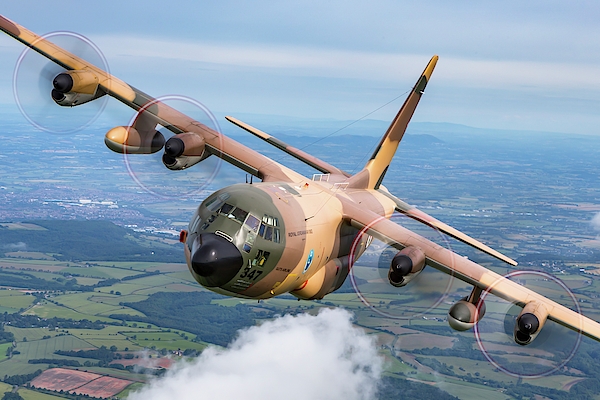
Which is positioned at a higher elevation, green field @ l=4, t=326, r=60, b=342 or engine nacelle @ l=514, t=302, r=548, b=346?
engine nacelle @ l=514, t=302, r=548, b=346

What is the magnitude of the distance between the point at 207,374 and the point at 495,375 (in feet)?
186

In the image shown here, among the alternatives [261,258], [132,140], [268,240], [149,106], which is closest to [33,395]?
[149,106]

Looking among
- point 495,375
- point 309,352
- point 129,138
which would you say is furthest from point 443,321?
point 129,138

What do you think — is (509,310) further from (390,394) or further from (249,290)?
(390,394)

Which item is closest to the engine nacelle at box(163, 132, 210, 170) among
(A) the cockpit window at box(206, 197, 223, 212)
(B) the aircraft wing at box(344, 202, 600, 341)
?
(A) the cockpit window at box(206, 197, 223, 212)

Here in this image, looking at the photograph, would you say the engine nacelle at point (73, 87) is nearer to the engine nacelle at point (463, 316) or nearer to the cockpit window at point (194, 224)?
the cockpit window at point (194, 224)

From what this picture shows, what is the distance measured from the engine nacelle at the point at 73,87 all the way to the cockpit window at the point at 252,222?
49.0 ft

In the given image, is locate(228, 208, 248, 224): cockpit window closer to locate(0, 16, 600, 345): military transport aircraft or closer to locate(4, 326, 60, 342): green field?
locate(0, 16, 600, 345): military transport aircraft

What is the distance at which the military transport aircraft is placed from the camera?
93.9 feet

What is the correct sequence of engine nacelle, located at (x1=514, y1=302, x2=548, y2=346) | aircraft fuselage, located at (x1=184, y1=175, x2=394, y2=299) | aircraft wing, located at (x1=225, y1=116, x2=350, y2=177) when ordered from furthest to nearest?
1. aircraft wing, located at (x1=225, y1=116, x2=350, y2=177)
2. engine nacelle, located at (x1=514, y1=302, x2=548, y2=346)
3. aircraft fuselage, located at (x1=184, y1=175, x2=394, y2=299)

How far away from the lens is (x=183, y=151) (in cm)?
3719

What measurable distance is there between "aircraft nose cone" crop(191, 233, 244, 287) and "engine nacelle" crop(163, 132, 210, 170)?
33.4 ft

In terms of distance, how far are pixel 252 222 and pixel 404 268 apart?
281 inches

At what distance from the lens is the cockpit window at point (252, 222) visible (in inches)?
1127
